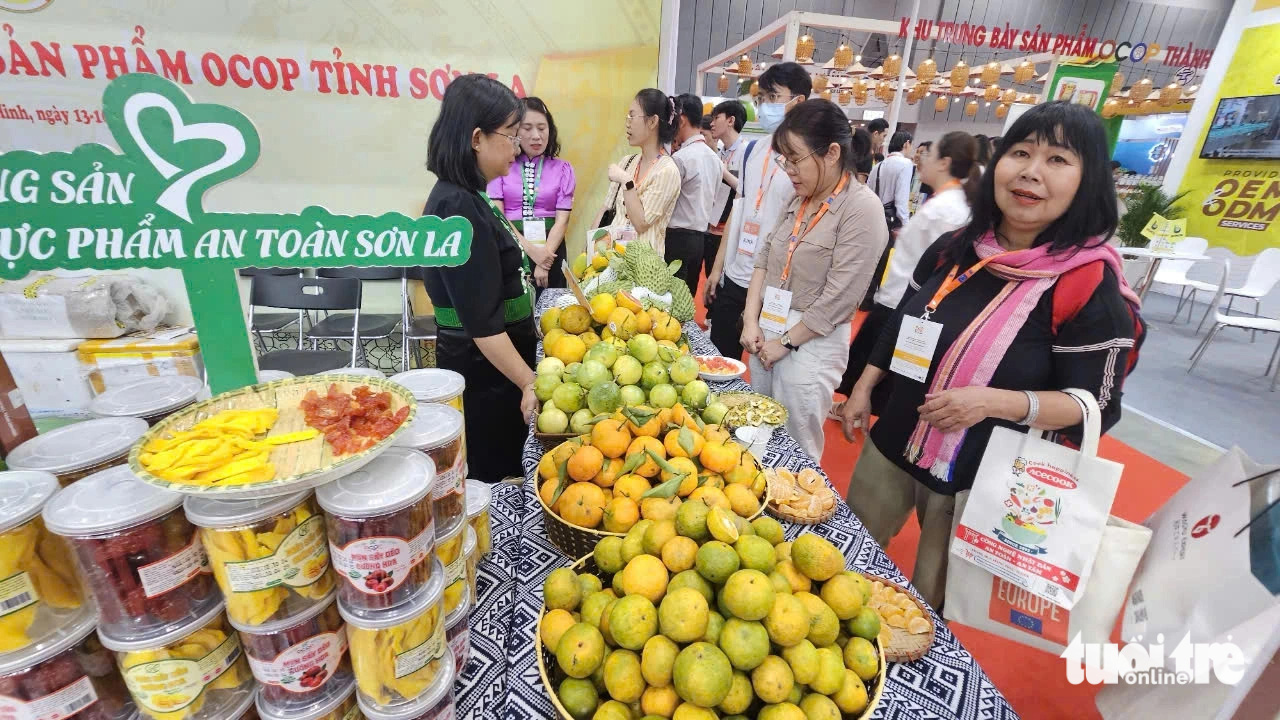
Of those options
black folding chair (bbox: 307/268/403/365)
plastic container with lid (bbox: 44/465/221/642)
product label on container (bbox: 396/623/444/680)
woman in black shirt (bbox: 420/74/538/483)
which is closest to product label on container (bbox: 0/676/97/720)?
plastic container with lid (bbox: 44/465/221/642)

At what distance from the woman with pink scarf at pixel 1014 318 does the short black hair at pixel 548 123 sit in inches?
107

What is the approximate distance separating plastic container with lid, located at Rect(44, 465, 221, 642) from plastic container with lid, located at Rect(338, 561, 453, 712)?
203mm

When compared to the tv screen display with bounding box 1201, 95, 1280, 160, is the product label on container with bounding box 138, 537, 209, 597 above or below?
below

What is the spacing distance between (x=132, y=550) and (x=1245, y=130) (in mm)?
10329

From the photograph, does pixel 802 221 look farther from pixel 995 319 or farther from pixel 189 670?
pixel 189 670

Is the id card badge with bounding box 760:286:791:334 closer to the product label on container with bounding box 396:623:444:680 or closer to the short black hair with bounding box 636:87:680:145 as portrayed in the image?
the short black hair with bounding box 636:87:680:145

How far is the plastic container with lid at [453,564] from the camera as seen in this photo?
949 millimetres

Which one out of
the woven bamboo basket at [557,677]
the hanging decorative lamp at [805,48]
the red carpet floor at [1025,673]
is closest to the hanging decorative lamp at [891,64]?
the hanging decorative lamp at [805,48]

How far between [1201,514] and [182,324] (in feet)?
14.3

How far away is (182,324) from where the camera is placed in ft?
10.2

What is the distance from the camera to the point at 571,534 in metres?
1.23

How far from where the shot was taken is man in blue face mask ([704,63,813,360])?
3326mm

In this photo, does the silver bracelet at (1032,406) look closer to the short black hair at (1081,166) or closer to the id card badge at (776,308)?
→ the short black hair at (1081,166)

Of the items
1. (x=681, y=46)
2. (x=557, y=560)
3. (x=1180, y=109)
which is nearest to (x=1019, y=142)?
(x=557, y=560)
